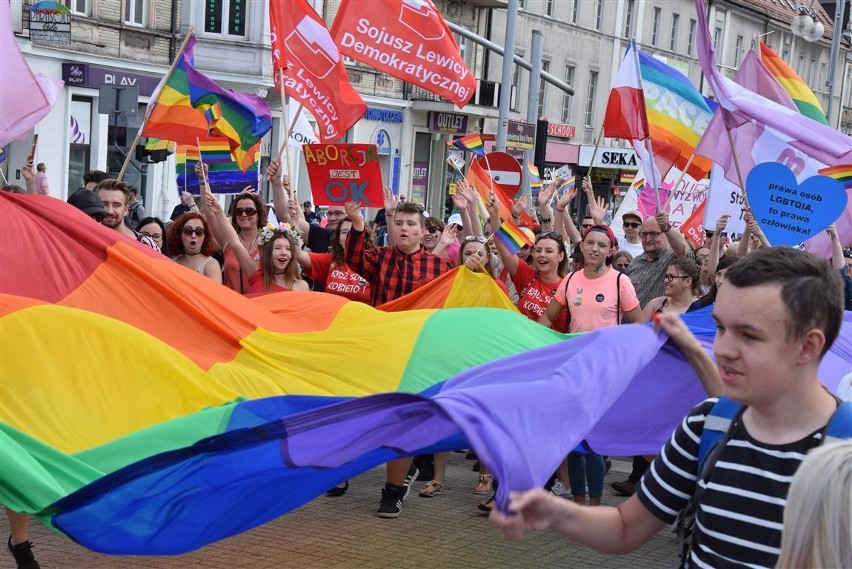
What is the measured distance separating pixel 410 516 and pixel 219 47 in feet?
86.1

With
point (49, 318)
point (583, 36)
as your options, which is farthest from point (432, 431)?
point (583, 36)

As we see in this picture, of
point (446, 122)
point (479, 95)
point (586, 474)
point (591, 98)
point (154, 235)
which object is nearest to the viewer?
point (586, 474)

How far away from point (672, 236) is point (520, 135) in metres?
7.35

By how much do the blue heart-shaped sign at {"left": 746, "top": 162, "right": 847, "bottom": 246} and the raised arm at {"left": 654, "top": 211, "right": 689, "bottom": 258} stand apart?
2.66 ft

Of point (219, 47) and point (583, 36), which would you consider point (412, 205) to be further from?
point (583, 36)

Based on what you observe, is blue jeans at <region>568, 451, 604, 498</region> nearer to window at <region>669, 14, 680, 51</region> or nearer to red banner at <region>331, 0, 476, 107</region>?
red banner at <region>331, 0, 476, 107</region>

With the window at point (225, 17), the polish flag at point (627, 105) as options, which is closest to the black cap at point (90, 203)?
the polish flag at point (627, 105)

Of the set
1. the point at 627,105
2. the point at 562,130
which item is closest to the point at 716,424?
the point at 627,105

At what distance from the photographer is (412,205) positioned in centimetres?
851

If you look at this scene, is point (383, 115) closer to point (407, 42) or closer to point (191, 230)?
point (407, 42)

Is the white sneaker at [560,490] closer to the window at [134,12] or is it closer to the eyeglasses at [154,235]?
the eyeglasses at [154,235]

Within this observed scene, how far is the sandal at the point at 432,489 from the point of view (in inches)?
328

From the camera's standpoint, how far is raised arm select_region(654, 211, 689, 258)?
9984 millimetres

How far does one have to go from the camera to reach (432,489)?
836cm
